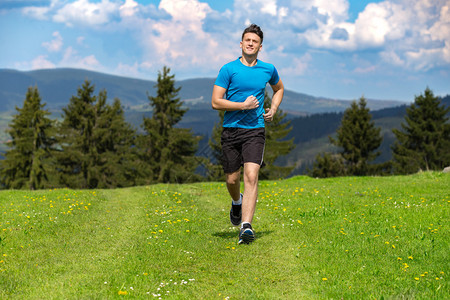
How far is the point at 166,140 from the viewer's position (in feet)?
183

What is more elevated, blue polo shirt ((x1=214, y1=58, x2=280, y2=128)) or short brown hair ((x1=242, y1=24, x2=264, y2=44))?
short brown hair ((x1=242, y1=24, x2=264, y2=44))

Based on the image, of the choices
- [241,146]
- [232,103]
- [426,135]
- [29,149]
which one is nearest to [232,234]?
[241,146]

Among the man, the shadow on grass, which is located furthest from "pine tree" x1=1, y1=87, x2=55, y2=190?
the man

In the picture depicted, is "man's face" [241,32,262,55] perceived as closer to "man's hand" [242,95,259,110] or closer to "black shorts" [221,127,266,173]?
"man's hand" [242,95,259,110]

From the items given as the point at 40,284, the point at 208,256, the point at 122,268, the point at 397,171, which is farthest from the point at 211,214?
the point at 397,171

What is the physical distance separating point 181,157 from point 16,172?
849 inches

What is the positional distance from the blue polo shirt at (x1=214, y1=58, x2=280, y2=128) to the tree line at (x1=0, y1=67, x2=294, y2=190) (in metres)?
44.5

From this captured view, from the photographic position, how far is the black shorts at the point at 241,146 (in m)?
8.48

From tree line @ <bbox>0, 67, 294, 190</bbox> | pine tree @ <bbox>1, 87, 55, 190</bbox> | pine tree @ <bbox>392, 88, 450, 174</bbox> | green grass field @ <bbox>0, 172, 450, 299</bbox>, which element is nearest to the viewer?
green grass field @ <bbox>0, 172, 450, 299</bbox>

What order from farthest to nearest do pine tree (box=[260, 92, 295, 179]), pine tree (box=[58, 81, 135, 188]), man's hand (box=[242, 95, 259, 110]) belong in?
pine tree (box=[260, 92, 295, 179]) → pine tree (box=[58, 81, 135, 188]) → man's hand (box=[242, 95, 259, 110])

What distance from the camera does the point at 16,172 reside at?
2211 inches

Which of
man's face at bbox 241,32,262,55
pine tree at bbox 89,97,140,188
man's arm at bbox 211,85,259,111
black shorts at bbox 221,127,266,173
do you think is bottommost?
pine tree at bbox 89,97,140,188

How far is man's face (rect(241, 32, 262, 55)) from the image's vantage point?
8.33 meters

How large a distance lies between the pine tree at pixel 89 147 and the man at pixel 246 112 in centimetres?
4836
